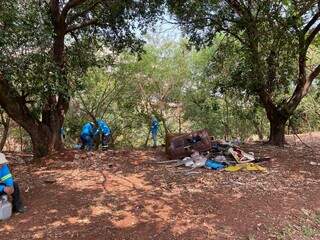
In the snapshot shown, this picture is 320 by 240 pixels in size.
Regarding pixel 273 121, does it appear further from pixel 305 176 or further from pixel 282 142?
pixel 305 176

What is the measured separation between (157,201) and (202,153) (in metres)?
2.66

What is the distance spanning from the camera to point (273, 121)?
1148 centimetres

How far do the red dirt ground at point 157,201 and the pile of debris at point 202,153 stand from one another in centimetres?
34

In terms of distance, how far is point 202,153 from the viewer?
8547 mm

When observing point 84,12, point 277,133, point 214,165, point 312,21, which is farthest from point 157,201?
point 312,21

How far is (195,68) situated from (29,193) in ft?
40.9

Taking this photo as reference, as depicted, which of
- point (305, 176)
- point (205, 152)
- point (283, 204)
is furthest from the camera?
point (205, 152)

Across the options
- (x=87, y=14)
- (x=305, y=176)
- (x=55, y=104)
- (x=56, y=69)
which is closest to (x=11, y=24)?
(x=56, y=69)

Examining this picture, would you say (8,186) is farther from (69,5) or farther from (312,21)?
(312,21)

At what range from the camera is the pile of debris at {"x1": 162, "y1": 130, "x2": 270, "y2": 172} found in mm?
8141

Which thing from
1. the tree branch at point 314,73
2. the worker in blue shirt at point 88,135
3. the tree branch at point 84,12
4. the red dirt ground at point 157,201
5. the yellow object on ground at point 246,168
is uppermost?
the tree branch at point 84,12

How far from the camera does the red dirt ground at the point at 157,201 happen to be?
523 centimetres

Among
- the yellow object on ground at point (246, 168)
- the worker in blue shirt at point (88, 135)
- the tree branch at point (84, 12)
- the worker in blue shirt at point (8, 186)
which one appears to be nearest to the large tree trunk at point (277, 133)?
the yellow object on ground at point (246, 168)

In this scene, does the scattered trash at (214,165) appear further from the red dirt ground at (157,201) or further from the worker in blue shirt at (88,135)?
the worker in blue shirt at (88,135)
